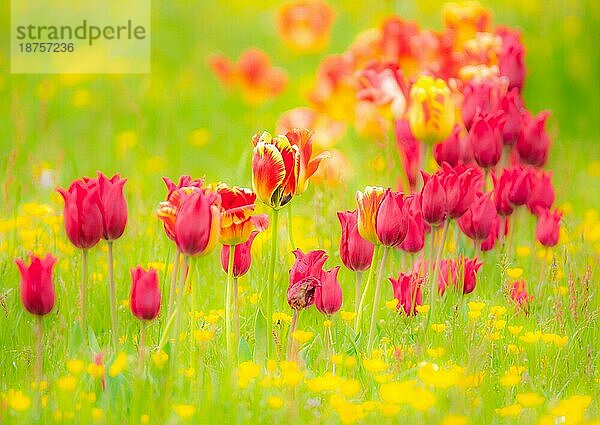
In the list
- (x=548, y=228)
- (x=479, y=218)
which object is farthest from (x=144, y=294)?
(x=548, y=228)

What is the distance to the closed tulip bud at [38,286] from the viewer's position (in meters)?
2.30

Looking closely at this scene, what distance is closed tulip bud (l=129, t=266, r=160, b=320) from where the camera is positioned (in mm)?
2289

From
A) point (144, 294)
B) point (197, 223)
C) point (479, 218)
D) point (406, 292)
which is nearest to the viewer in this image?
point (197, 223)

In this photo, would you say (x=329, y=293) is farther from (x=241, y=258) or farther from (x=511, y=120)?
(x=511, y=120)

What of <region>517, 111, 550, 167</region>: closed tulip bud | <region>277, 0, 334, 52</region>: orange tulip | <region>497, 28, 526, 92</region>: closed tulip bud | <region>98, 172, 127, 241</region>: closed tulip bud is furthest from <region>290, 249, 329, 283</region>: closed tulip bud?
<region>277, 0, 334, 52</region>: orange tulip

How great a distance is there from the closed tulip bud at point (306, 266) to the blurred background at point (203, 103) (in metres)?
1.19

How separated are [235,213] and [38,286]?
0.45m

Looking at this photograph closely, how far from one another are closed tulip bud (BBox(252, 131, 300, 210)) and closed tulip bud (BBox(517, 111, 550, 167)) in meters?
1.21

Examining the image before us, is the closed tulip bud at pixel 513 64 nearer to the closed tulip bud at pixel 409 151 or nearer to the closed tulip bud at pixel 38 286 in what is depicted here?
the closed tulip bud at pixel 409 151

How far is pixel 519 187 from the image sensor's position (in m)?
3.02

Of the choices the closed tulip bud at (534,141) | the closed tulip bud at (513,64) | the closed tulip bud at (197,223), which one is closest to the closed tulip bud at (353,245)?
the closed tulip bud at (197,223)

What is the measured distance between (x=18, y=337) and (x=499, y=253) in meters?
1.38

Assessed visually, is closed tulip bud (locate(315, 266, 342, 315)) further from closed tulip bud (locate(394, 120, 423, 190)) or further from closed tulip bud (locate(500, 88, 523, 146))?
closed tulip bud (locate(500, 88, 523, 146))

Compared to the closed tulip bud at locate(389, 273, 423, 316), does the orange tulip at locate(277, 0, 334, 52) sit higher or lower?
higher
